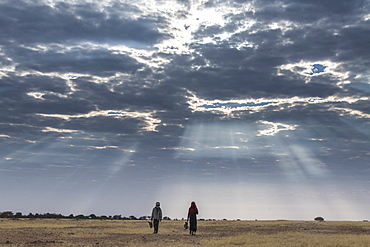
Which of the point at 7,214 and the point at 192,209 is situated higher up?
the point at 7,214

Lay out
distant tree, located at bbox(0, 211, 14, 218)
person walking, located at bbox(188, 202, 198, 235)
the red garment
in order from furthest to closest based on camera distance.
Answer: distant tree, located at bbox(0, 211, 14, 218), the red garment, person walking, located at bbox(188, 202, 198, 235)

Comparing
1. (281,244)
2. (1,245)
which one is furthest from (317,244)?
(1,245)

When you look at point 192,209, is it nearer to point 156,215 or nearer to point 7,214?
point 156,215

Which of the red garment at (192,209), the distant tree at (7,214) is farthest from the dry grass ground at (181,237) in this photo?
the distant tree at (7,214)

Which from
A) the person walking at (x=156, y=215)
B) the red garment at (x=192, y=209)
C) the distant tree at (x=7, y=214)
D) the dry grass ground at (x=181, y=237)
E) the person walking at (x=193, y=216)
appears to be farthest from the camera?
the distant tree at (x=7, y=214)

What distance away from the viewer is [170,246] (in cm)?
A: 2430

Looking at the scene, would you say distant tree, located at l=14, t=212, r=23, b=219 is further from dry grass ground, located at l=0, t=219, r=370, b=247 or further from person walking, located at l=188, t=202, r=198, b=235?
person walking, located at l=188, t=202, r=198, b=235

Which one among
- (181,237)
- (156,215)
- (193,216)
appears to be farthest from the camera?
(156,215)

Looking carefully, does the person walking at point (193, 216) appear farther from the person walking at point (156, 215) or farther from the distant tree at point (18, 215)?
the distant tree at point (18, 215)

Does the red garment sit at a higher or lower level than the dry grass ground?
higher

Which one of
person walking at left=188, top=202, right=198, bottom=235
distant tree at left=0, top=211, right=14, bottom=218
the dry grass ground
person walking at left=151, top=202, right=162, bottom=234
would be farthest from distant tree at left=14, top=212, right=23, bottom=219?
person walking at left=188, top=202, right=198, bottom=235

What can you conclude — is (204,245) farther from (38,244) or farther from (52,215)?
(52,215)

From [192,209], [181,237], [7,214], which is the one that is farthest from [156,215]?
[7,214]

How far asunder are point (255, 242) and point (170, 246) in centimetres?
620
